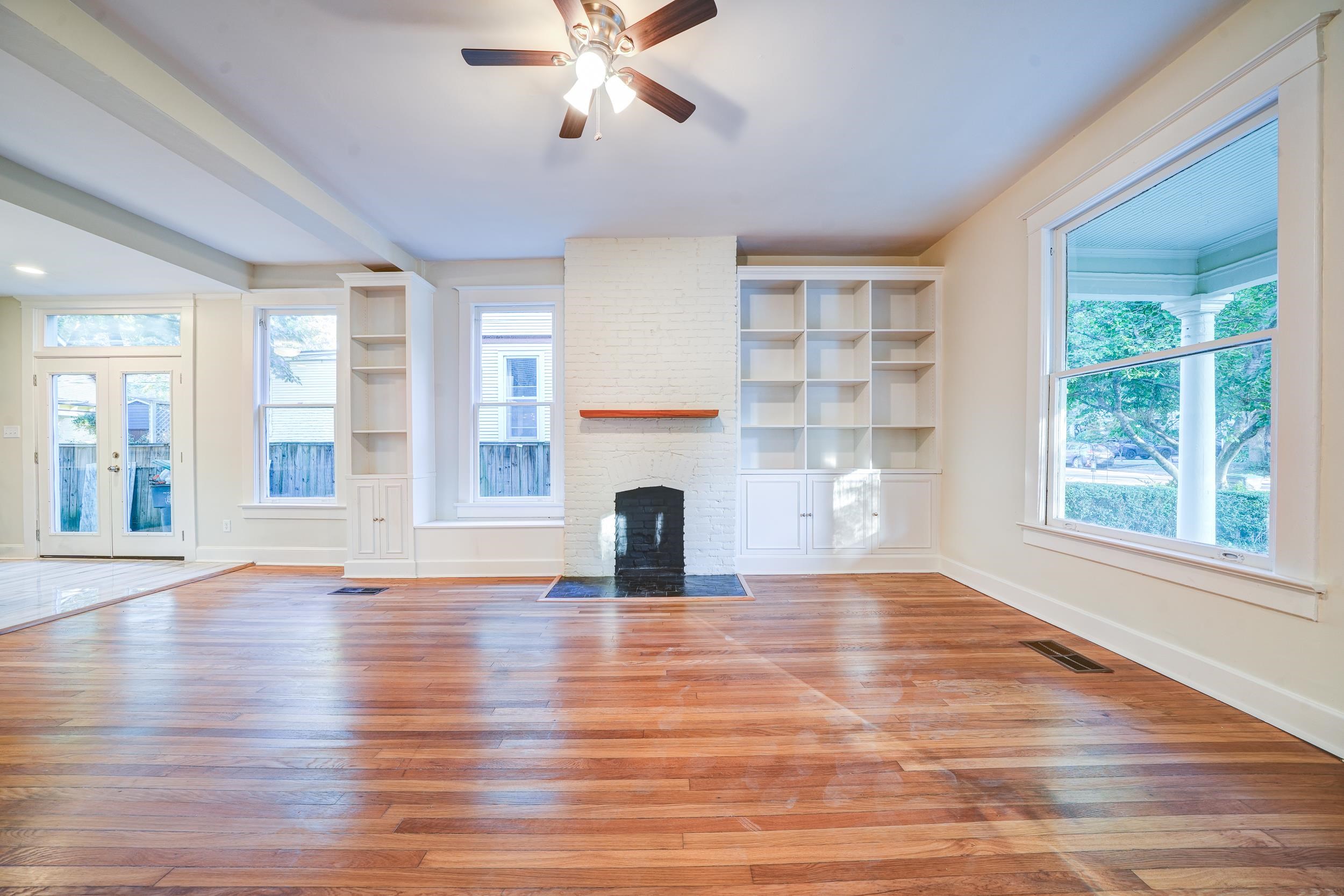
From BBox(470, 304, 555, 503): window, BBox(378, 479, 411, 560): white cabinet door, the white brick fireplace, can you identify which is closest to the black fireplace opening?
the white brick fireplace

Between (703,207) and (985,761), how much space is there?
3554mm

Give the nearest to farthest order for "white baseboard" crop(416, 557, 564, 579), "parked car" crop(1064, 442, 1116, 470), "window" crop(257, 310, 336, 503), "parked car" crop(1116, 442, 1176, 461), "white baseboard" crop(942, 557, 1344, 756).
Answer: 1. "white baseboard" crop(942, 557, 1344, 756)
2. "parked car" crop(1116, 442, 1176, 461)
3. "parked car" crop(1064, 442, 1116, 470)
4. "white baseboard" crop(416, 557, 564, 579)
5. "window" crop(257, 310, 336, 503)

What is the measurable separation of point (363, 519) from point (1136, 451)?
17.8 feet

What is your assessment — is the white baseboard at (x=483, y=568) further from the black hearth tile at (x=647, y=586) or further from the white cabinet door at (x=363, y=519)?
the white cabinet door at (x=363, y=519)

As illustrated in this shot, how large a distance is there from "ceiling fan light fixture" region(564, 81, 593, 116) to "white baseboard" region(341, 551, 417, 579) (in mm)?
3753

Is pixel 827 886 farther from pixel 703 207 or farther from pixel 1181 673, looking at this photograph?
pixel 703 207

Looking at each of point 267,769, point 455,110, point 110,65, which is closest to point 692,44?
point 455,110

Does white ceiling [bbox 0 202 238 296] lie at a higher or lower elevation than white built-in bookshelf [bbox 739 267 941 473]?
higher

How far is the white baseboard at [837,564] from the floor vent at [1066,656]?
155 cm

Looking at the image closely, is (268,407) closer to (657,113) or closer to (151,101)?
(151,101)

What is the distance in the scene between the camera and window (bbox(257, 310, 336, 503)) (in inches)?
188

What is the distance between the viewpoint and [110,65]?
80.4 inches

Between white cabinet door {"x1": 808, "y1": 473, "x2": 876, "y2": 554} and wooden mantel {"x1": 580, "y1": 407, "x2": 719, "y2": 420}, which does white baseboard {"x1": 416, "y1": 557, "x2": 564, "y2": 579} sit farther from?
white cabinet door {"x1": 808, "y1": 473, "x2": 876, "y2": 554}

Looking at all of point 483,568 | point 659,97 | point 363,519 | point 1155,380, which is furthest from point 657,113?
point 363,519
